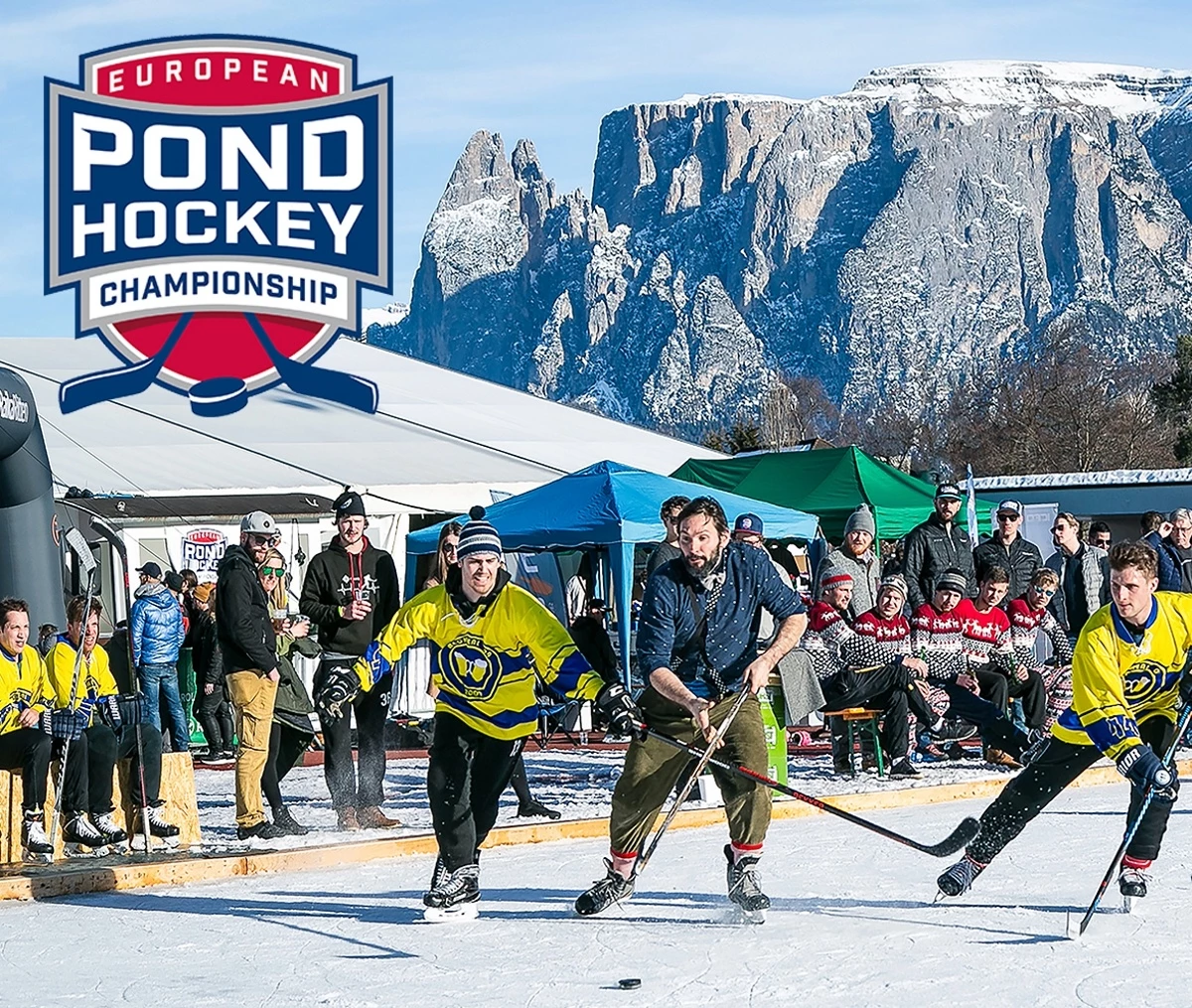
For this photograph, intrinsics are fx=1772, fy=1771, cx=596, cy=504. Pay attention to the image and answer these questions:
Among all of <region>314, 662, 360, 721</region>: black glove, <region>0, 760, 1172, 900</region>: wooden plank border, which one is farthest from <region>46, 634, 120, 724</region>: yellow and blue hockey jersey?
<region>314, 662, 360, 721</region>: black glove

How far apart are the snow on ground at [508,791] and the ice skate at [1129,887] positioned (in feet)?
11.5

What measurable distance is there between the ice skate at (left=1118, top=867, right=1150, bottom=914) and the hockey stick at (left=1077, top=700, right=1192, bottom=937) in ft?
0.20

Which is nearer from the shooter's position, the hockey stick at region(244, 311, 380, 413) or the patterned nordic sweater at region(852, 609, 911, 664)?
the patterned nordic sweater at region(852, 609, 911, 664)

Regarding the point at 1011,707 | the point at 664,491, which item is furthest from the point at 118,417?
the point at 1011,707

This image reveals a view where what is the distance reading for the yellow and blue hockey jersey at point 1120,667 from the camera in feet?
20.6

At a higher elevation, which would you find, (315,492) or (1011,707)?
(315,492)

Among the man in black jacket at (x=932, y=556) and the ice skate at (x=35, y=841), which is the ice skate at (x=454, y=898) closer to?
the ice skate at (x=35, y=841)

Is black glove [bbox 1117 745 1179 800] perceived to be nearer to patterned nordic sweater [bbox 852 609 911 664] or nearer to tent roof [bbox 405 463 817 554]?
patterned nordic sweater [bbox 852 609 911 664]

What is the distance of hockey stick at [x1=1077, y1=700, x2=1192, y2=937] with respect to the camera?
6.05 metres

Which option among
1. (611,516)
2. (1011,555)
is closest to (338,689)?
(1011,555)

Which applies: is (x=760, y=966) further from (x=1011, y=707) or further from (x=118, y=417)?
(x=118, y=417)

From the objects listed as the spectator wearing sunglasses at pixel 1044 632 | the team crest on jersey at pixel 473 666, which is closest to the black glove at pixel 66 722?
the team crest on jersey at pixel 473 666

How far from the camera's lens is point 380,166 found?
12.1 meters

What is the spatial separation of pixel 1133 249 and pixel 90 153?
16140 cm
